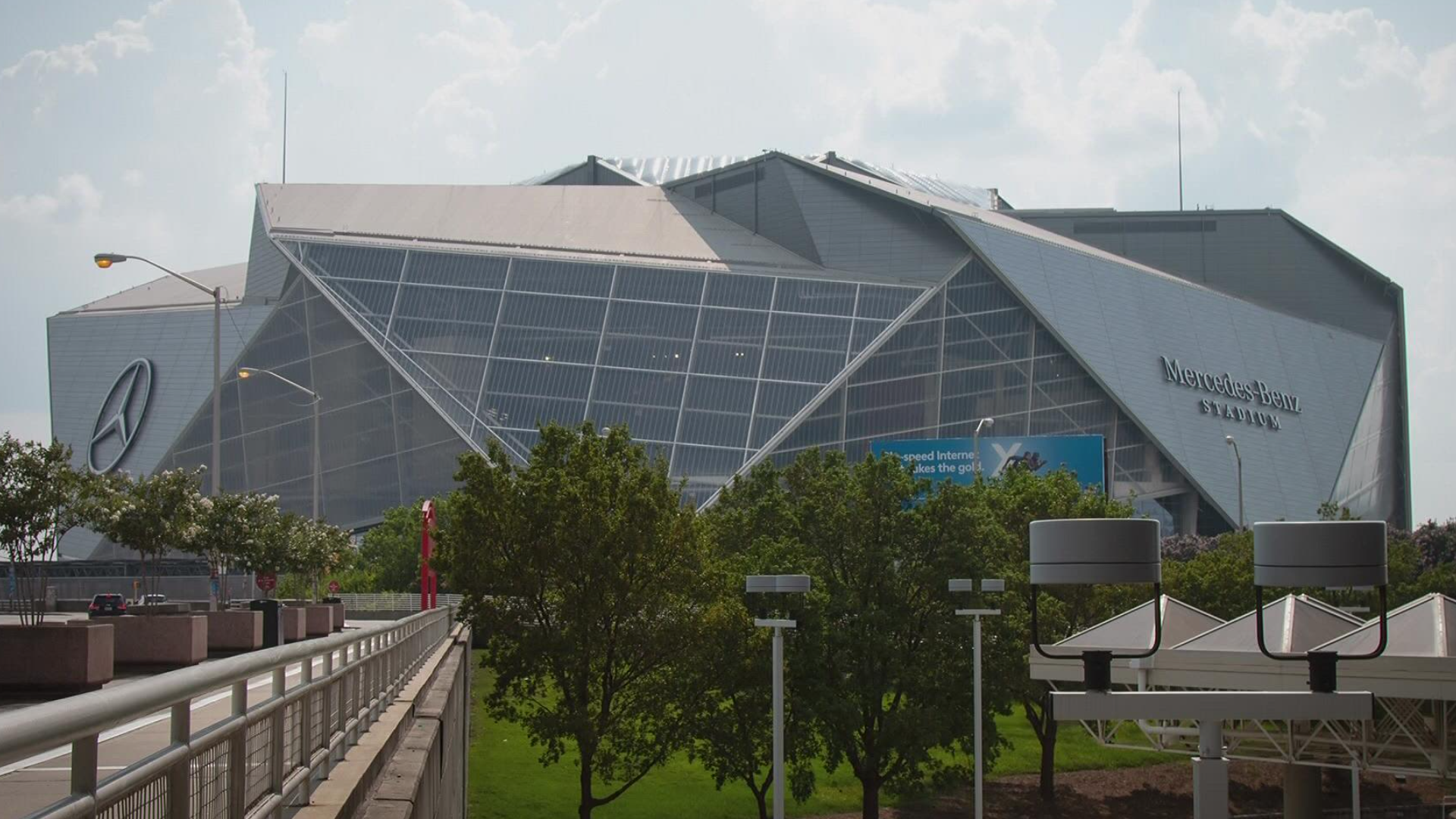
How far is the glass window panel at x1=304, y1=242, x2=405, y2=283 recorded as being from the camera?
8850 cm

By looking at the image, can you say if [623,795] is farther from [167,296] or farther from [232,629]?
[167,296]

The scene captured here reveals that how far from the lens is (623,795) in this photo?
48438mm

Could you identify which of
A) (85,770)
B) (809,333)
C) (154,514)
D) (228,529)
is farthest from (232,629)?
(809,333)

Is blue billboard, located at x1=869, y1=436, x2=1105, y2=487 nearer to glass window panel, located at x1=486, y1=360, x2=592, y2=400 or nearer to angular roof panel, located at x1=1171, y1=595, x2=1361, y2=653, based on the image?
glass window panel, located at x1=486, y1=360, x2=592, y2=400

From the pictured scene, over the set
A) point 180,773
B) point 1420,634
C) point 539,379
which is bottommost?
point 1420,634

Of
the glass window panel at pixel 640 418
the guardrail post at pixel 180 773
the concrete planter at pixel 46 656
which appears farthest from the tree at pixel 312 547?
the guardrail post at pixel 180 773

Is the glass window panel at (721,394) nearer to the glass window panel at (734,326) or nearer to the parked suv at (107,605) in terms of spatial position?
the glass window panel at (734,326)

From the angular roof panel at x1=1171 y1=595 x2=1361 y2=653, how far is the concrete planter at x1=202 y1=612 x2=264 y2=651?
22389 millimetres

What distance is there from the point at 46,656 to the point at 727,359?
206 feet

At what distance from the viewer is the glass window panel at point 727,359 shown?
85188mm

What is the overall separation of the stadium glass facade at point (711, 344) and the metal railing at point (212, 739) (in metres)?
69.6

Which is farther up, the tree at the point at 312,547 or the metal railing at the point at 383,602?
the tree at the point at 312,547

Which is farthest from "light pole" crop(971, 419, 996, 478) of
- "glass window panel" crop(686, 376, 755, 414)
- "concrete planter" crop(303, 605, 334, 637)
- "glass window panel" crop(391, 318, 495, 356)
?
"concrete planter" crop(303, 605, 334, 637)

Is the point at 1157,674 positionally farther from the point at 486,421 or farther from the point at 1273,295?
the point at 1273,295
